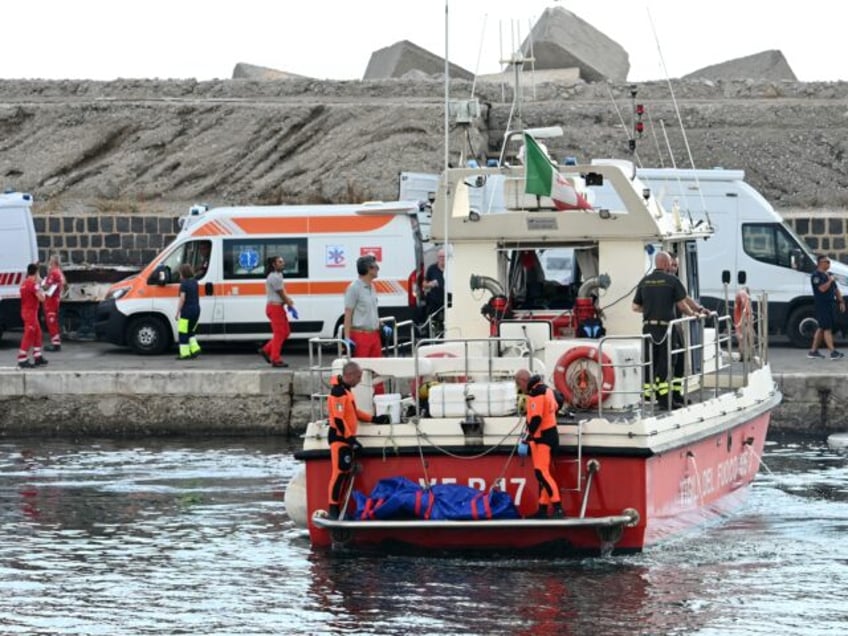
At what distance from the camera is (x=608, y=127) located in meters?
37.1

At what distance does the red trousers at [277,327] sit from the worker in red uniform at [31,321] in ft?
9.38

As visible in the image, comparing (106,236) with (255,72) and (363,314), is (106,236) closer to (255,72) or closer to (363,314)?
(363,314)

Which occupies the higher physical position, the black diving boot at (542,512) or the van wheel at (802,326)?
the van wheel at (802,326)

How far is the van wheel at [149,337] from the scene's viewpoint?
83.4ft

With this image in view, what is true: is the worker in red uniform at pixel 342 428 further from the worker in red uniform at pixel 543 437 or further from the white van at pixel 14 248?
the white van at pixel 14 248

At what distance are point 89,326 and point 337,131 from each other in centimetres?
1050

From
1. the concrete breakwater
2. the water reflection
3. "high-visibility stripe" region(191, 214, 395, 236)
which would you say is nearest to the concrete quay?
the concrete breakwater

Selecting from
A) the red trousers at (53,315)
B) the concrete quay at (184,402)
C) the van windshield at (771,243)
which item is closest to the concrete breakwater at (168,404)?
the concrete quay at (184,402)

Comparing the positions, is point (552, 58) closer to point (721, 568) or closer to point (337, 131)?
point (337, 131)

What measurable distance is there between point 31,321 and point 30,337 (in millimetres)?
212

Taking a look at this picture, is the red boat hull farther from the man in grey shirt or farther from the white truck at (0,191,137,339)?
the white truck at (0,191,137,339)

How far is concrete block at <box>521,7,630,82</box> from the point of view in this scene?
44875 millimetres

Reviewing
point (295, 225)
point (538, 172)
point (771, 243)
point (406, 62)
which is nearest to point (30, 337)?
point (295, 225)

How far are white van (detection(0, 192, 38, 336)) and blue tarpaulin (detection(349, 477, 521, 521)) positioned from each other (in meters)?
13.8
